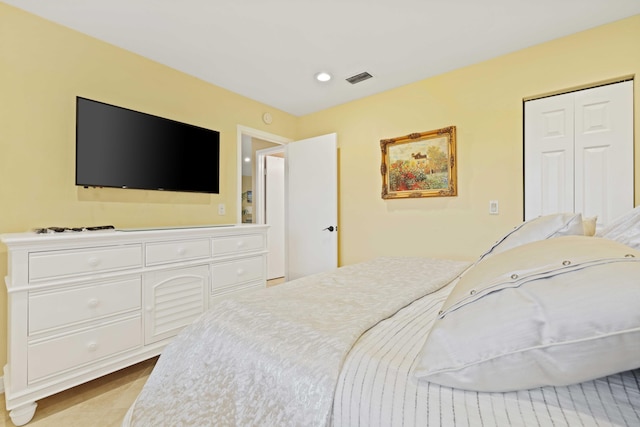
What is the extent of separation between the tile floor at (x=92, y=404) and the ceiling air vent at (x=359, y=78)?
315cm

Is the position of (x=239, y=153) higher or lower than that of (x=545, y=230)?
higher

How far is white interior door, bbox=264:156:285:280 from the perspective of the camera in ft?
15.7

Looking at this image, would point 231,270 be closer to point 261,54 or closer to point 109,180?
point 109,180

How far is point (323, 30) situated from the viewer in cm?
220

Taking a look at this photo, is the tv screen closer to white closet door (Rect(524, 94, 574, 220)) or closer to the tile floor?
the tile floor

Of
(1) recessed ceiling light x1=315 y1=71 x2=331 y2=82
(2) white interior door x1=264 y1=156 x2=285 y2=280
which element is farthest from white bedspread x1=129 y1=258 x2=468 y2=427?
(2) white interior door x1=264 y1=156 x2=285 y2=280

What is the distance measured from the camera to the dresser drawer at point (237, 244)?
2.49 m

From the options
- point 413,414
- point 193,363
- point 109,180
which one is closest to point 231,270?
point 109,180

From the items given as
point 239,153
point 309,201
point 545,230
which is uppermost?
point 239,153

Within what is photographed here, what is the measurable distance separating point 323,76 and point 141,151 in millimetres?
1812

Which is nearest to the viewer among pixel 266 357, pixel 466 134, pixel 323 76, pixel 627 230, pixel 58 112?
pixel 266 357

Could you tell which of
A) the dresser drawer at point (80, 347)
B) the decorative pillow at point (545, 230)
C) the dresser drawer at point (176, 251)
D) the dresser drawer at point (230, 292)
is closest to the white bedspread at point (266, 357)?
the decorative pillow at point (545, 230)

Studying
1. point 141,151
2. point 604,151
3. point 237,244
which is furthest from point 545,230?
point 141,151

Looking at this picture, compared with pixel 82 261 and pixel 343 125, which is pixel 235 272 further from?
pixel 343 125
